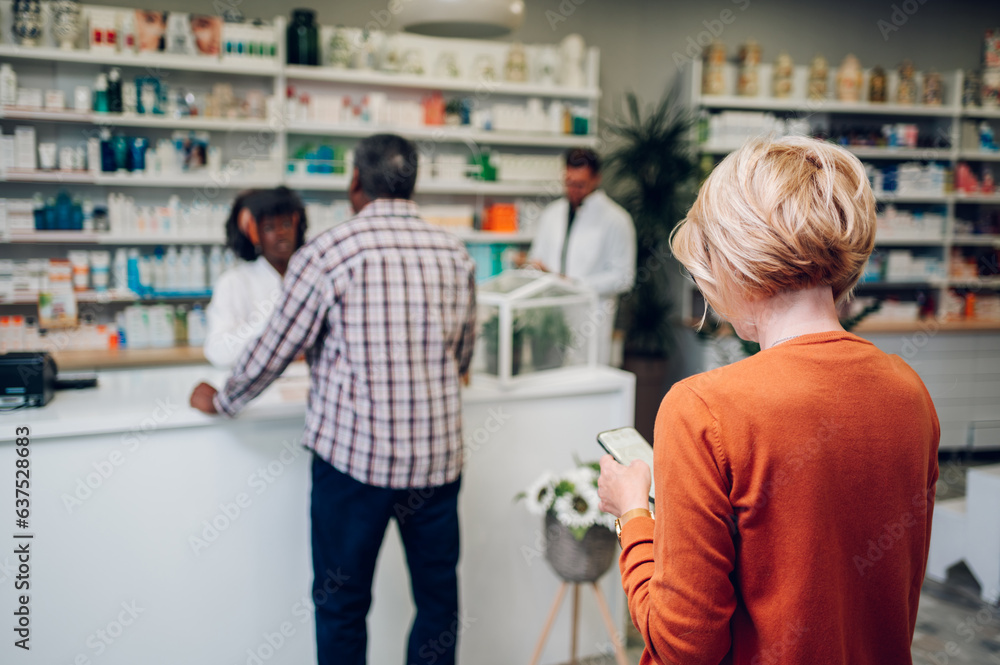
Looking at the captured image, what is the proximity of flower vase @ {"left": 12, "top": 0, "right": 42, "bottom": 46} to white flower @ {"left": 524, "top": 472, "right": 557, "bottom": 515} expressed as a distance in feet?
12.4

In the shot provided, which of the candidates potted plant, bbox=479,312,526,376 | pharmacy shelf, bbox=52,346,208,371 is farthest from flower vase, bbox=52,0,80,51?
potted plant, bbox=479,312,526,376

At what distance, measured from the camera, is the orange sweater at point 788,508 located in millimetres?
899

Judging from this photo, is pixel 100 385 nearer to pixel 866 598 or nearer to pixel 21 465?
pixel 21 465

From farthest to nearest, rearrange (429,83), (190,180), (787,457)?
(429,83)
(190,180)
(787,457)

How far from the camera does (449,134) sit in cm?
500

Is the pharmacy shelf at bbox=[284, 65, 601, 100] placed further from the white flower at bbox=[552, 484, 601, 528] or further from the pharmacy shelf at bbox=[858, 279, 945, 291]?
the white flower at bbox=[552, 484, 601, 528]

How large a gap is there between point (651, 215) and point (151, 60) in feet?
10.6

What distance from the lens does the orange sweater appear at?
35.4 inches

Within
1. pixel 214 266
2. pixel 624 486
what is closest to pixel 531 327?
pixel 624 486

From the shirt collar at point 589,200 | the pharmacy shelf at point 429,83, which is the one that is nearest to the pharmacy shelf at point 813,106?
the pharmacy shelf at point 429,83

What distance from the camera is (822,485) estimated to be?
0.91 m

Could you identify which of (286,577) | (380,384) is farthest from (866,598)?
(286,577)

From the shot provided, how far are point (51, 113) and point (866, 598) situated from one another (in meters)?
4.58

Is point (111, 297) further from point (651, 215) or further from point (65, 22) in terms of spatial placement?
point (651, 215)
